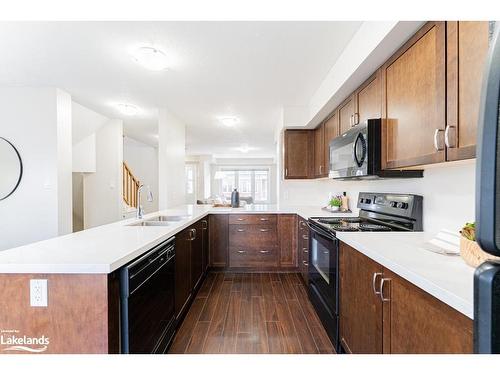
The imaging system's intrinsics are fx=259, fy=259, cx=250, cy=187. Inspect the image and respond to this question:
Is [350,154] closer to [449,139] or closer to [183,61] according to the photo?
[449,139]

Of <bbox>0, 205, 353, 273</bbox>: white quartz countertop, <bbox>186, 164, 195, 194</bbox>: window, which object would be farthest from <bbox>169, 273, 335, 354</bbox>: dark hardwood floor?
<bbox>186, 164, 195, 194</bbox>: window

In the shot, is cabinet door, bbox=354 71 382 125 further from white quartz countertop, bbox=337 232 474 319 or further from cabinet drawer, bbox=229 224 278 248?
cabinet drawer, bbox=229 224 278 248

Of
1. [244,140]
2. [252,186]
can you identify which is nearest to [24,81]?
[244,140]

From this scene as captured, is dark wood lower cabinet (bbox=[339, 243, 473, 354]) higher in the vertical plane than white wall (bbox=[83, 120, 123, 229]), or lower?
lower

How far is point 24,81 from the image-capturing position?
290 cm

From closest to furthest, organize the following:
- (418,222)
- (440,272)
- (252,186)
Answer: (440,272) < (418,222) < (252,186)

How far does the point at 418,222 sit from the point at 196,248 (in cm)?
210

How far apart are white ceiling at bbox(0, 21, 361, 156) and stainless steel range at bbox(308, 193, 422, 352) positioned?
1.33m

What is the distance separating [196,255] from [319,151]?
2130mm

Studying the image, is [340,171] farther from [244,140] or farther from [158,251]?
[244,140]

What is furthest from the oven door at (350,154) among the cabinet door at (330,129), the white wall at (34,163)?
the white wall at (34,163)

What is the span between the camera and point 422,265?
104cm

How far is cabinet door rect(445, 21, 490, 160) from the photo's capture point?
0.99 m

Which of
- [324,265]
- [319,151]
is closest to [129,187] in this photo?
[319,151]
